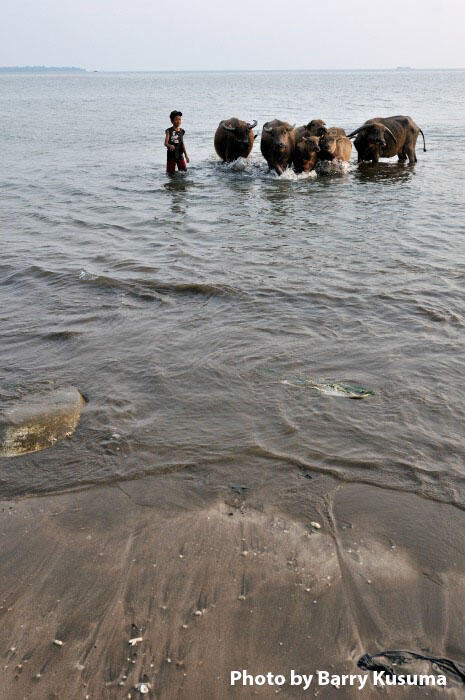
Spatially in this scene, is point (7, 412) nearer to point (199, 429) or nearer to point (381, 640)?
point (199, 429)

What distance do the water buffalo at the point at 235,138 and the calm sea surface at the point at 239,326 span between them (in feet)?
10.2

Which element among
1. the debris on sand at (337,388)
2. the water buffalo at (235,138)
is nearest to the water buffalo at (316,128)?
the water buffalo at (235,138)

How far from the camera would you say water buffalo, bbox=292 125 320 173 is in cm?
1381

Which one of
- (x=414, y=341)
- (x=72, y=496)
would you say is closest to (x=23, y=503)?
(x=72, y=496)

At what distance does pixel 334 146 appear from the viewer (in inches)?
567

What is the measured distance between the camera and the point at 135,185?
43.9ft

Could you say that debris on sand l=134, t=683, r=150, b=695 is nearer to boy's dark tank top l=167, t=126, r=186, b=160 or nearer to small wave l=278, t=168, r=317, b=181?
boy's dark tank top l=167, t=126, r=186, b=160

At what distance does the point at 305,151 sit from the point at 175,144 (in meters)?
3.20

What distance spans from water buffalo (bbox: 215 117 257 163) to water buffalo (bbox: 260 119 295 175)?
104cm

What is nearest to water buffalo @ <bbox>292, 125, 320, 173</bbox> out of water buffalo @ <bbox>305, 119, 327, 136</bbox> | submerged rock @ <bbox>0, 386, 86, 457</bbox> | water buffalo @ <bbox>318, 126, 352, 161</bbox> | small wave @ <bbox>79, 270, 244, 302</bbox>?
water buffalo @ <bbox>305, 119, 327, 136</bbox>

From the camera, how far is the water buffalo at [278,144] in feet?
45.2

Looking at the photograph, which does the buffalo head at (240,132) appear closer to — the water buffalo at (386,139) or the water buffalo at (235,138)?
the water buffalo at (235,138)

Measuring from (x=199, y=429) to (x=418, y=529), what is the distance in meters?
1.60

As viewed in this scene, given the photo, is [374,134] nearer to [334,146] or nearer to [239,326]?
[334,146]
